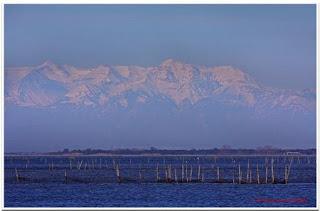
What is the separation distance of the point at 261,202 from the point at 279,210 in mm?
10951

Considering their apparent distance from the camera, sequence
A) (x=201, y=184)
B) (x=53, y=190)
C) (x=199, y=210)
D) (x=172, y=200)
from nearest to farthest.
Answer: (x=199, y=210), (x=172, y=200), (x=53, y=190), (x=201, y=184)

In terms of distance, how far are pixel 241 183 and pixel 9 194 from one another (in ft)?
58.7

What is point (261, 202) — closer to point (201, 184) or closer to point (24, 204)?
point (24, 204)

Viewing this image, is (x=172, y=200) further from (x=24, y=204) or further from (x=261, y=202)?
(x=24, y=204)

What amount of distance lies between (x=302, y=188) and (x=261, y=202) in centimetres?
1365

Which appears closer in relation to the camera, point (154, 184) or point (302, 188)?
point (302, 188)

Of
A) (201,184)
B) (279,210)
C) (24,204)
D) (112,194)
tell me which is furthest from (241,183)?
(279,210)

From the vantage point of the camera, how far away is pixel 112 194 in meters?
53.4

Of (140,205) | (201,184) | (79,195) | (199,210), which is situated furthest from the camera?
(201,184)

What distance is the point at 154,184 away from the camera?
63.8 meters

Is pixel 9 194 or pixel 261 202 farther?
pixel 9 194

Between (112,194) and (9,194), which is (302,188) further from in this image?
(9,194)

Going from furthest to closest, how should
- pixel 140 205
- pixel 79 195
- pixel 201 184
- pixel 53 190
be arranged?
pixel 201 184 → pixel 53 190 → pixel 79 195 → pixel 140 205

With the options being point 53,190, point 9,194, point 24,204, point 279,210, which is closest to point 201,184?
point 53,190
